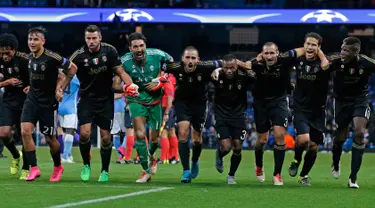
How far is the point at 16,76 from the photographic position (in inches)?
594

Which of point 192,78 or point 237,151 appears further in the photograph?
point 237,151

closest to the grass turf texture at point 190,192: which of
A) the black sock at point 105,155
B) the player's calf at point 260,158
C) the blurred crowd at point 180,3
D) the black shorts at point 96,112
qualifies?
the player's calf at point 260,158

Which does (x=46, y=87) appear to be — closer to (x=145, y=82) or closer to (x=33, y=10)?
(x=145, y=82)

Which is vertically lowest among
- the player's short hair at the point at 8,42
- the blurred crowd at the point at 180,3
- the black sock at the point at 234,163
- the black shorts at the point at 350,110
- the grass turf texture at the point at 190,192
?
the grass turf texture at the point at 190,192

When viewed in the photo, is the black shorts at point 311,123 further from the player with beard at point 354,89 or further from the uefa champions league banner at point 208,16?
the uefa champions league banner at point 208,16

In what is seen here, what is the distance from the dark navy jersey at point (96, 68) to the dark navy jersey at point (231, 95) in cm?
164

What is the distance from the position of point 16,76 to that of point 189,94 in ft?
9.34

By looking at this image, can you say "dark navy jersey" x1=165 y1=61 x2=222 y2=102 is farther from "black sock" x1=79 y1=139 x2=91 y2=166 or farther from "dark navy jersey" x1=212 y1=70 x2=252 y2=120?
"black sock" x1=79 y1=139 x2=91 y2=166

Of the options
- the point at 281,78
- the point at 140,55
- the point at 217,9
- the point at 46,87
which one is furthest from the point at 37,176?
the point at 217,9

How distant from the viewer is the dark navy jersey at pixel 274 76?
562 inches

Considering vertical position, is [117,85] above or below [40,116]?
above

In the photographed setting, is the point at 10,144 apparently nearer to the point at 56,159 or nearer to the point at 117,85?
the point at 56,159

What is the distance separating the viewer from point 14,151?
53.0 feet

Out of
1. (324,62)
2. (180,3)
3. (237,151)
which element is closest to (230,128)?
(237,151)
